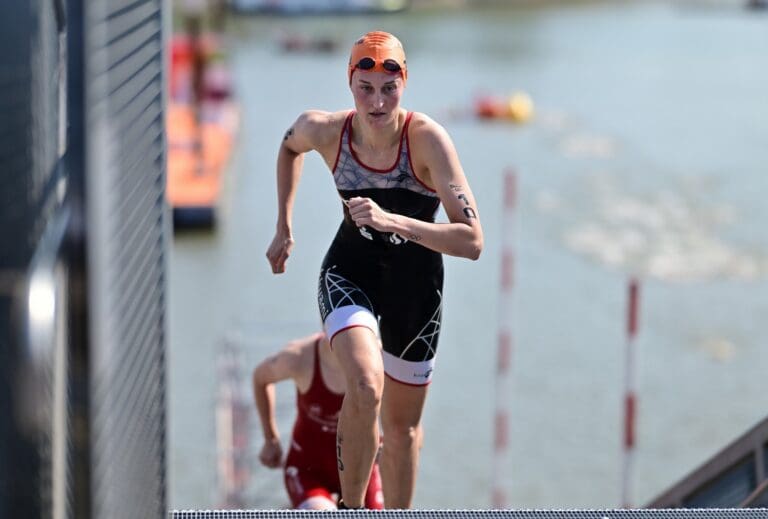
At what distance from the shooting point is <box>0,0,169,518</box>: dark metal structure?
178 cm

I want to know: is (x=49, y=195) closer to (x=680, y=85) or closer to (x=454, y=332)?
(x=454, y=332)

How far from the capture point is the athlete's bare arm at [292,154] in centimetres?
398

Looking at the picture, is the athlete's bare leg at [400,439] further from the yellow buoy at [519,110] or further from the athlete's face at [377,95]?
the yellow buoy at [519,110]

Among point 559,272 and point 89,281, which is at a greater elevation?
point 89,281

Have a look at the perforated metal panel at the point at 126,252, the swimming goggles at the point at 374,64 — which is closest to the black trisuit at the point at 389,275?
the swimming goggles at the point at 374,64

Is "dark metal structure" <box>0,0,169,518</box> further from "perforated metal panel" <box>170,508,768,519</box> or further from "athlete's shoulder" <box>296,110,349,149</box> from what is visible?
"athlete's shoulder" <box>296,110,349,149</box>

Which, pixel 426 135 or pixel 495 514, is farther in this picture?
pixel 426 135

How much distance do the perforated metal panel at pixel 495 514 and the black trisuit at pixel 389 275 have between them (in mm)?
604

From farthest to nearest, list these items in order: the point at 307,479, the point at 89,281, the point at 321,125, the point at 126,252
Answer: the point at 307,479 → the point at 321,125 → the point at 126,252 → the point at 89,281

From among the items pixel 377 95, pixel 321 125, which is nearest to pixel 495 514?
pixel 377 95

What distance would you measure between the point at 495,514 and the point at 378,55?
1271 mm

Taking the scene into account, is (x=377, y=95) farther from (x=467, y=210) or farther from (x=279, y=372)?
(x=279, y=372)

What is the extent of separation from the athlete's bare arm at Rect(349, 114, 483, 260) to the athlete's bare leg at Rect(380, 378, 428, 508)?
591 millimetres

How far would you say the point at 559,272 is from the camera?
67.3 feet
